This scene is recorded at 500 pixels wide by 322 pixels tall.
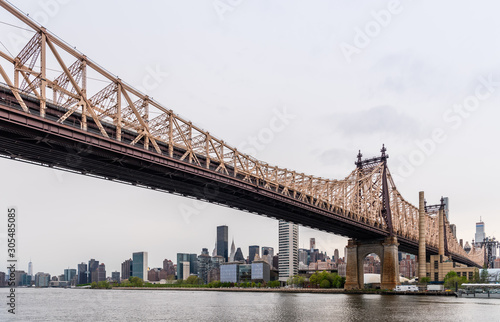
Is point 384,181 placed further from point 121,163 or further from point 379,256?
point 121,163

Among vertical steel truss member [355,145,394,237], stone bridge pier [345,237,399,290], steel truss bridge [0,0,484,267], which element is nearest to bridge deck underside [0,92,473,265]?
steel truss bridge [0,0,484,267]

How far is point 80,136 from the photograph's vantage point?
41219 millimetres

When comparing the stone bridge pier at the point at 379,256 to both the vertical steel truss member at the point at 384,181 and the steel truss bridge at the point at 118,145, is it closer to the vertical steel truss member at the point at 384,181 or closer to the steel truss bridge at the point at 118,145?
the vertical steel truss member at the point at 384,181

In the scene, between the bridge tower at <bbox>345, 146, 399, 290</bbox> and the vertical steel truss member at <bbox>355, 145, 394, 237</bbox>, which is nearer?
the bridge tower at <bbox>345, 146, 399, 290</bbox>

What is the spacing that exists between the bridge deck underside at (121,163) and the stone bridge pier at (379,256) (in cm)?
3301

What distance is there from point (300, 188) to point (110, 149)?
148 ft

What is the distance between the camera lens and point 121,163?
48.7m

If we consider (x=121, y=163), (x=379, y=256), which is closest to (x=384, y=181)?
(x=379, y=256)

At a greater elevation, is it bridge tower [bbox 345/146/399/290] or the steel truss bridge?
the steel truss bridge

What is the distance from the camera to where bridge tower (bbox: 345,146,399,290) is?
105000 millimetres

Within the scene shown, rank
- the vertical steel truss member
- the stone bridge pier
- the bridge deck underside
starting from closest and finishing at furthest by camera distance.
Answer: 1. the bridge deck underside
2. the stone bridge pier
3. the vertical steel truss member

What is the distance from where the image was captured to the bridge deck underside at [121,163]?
1506 inches

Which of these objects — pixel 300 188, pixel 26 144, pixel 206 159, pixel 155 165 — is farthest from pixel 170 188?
pixel 300 188

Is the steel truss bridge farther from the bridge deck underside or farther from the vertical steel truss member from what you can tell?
the vertical steel truss member
